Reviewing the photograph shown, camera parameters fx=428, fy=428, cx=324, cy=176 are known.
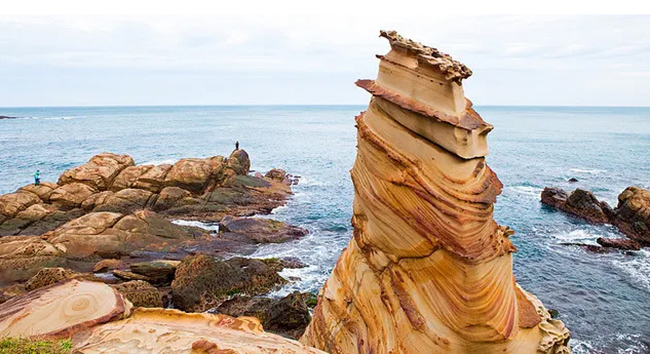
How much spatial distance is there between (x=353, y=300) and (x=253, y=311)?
22.6 feet

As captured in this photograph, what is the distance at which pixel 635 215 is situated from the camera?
82.2ft

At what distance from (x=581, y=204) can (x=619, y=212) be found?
8.36 feet

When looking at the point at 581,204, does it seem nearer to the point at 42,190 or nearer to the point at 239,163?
the point at 239,163

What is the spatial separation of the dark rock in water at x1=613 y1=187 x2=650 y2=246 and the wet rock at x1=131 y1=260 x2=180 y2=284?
2427 cm

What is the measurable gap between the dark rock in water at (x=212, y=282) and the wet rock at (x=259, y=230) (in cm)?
525

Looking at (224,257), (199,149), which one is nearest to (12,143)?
(199,149)

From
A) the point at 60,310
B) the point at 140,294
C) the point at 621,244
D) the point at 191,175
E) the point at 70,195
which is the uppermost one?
the point at 60,310

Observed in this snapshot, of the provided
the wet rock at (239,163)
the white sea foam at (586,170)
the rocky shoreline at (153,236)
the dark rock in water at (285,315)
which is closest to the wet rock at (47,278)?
the rocky shoreline at (153,236)

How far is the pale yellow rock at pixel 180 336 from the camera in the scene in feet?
16.1

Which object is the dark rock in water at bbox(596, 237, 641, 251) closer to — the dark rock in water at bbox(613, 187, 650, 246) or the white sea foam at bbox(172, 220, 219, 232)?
the dark rock in water at bbox(613, 187, 650, 246)

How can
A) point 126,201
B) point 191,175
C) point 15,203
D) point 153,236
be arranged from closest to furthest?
point 153,236
point 15,203
point 126,201
point 191,175

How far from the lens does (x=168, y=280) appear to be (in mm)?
17203

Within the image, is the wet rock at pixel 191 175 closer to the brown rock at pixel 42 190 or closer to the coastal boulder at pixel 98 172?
the coastal boulder at pixel 98 172

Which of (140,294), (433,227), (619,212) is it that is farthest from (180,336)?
(619,212)
